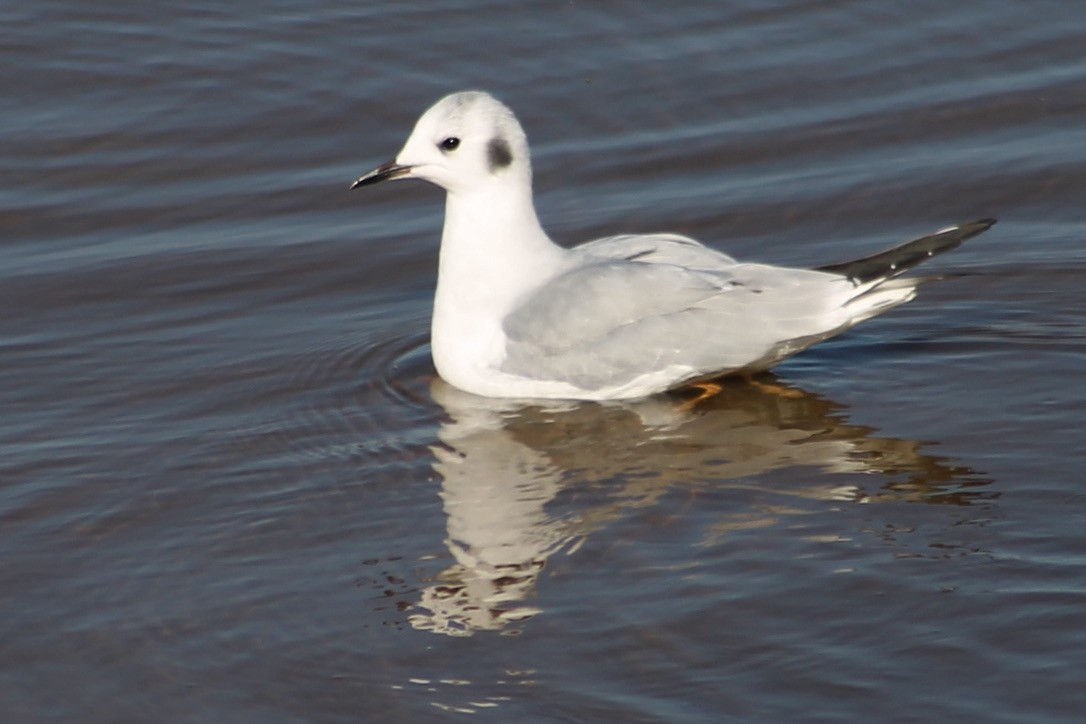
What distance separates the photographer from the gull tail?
6.65 meters

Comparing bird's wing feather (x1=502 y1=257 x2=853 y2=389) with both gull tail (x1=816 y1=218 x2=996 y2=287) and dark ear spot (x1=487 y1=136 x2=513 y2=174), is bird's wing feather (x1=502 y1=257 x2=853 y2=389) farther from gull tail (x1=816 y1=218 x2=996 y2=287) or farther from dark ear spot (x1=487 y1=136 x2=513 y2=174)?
dark ear spot (x1=487 y1=136 x2=513 y2=174)

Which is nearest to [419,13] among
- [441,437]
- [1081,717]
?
[441,437]

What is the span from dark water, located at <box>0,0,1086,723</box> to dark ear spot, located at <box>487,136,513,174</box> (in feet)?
2.91

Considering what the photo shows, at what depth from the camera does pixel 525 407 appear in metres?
6.89

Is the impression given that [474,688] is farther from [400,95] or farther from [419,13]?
[419,13]

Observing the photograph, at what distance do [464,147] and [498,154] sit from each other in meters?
0.14

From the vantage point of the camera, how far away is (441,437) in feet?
21.7

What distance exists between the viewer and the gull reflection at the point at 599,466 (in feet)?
18.0

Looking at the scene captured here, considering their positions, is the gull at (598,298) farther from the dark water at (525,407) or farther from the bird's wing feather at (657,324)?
the dark water at (525,407)

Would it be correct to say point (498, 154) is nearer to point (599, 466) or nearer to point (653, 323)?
point (653, 323)

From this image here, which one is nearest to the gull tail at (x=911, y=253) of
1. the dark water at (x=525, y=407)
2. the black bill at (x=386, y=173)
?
the dark water at (x=525, y=407)

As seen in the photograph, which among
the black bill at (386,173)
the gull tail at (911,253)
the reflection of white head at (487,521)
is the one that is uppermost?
the black bill at (386,173)

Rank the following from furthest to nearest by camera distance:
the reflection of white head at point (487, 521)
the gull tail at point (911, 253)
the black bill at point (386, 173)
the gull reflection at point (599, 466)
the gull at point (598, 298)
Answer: the black bill at point (386, 173) < the gull at point (598, 298) < the gull tail at point (911, 253) < the gull reflection at point (599, 466) < the reflection of white head at point (487, 521)

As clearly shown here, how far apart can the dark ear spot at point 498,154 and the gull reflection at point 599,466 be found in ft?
2.87
